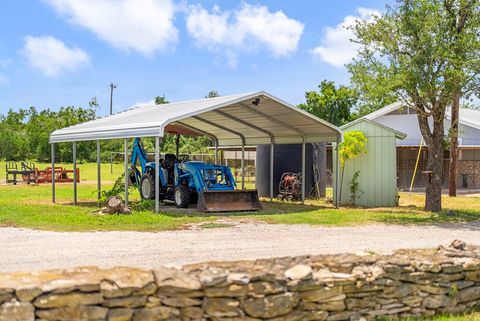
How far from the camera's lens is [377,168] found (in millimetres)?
19859

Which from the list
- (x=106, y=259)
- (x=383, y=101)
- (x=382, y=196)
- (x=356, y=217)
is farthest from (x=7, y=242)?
(x=382, y=196)

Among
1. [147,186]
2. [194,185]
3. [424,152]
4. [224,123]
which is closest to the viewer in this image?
[194,185]

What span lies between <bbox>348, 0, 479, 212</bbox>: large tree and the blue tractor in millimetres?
4499

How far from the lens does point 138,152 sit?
19.6 meters

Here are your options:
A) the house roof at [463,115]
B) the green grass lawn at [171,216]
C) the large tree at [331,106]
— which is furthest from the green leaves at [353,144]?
the large tree at [331,106]

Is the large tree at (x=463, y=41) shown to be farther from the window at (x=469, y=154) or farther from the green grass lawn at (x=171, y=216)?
the window at (x=469, y=154)

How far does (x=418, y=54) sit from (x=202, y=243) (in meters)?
7.85

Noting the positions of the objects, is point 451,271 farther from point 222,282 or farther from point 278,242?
point 278,242

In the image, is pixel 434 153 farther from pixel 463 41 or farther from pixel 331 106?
pixel 331 106

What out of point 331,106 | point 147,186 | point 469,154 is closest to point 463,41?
point 147,186

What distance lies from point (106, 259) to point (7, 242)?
8.94ft

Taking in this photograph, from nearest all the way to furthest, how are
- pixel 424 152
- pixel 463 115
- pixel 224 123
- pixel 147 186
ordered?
pixel 147 186 → pixel 224 123 → pixel 424 152 → pixel 463 115

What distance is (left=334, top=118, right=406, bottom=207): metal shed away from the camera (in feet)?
64.5

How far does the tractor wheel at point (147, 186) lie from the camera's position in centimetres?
1866
